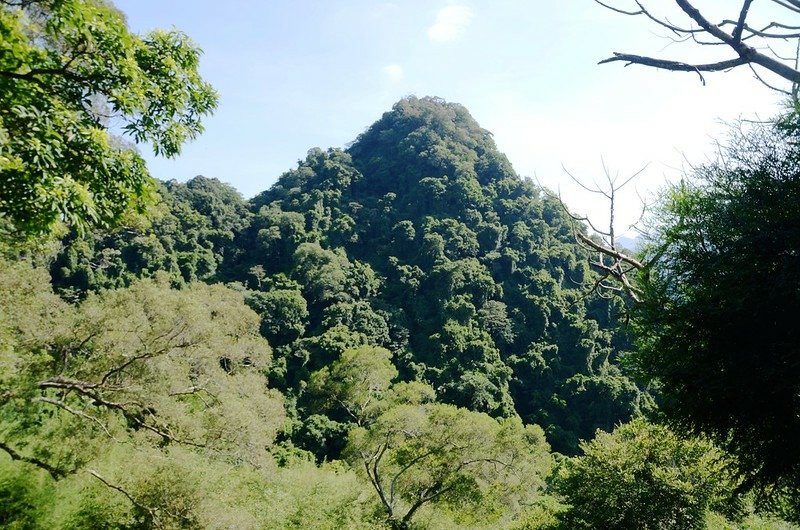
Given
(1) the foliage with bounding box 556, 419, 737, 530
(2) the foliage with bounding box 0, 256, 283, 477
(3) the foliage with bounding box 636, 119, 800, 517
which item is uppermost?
(3) the foliage with bounding box 636, 119, 800, 517

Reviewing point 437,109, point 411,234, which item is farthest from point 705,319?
point 437,109

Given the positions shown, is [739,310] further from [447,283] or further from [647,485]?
[447,283]

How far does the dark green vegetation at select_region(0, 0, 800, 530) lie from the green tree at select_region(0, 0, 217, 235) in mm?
19

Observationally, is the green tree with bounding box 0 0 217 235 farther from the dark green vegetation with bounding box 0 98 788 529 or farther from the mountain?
the mountain

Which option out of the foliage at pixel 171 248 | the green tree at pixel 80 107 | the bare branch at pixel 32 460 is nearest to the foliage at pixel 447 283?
the foliage at pixel 171 248

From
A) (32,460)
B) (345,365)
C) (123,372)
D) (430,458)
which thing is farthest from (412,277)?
(32,460)

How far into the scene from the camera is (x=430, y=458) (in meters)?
15.5

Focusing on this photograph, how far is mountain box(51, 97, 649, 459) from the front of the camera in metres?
33.4

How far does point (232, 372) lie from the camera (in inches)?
661

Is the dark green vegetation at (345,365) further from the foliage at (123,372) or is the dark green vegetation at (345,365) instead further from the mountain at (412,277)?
the mountain at (412,277)

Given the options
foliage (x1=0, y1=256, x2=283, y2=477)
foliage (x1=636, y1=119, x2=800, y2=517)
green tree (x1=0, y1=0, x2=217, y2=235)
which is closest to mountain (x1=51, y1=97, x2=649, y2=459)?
foliage (x1=0, y1=256, x2=283, y2=477)

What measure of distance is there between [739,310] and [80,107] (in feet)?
17.5

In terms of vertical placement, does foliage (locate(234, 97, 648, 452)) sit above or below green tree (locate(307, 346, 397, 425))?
above

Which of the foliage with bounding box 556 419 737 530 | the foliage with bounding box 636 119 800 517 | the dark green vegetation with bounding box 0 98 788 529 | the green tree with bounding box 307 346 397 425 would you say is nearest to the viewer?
the foliage with bounding box 636 119 800 517
